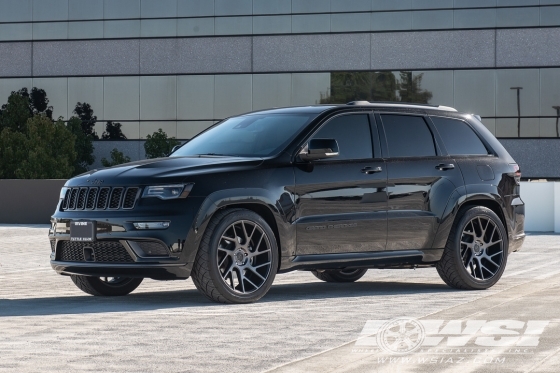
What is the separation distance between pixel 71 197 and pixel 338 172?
243cm

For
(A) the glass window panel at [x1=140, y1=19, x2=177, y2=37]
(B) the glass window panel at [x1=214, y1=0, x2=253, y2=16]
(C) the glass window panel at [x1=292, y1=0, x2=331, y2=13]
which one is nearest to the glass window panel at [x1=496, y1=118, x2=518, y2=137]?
(C) the glass window panel at [x1=292, y1=0, x2=331, y2=13]

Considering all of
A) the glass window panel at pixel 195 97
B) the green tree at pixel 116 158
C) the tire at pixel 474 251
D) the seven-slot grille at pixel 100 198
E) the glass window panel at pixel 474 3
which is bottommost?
the tire at pixel 474 251

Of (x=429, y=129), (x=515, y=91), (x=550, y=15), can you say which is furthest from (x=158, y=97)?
(x=429, y=129)

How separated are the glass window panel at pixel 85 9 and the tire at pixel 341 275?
31805 mm

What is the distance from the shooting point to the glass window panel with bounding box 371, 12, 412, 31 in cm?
4081

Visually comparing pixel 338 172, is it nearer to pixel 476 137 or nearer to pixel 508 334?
pixel 476 137

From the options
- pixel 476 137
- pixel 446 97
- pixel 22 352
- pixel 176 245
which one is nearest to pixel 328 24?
pixel 446 97

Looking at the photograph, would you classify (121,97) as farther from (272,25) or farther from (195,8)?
(272,25)

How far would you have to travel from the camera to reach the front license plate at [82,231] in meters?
10.4

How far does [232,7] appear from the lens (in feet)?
139

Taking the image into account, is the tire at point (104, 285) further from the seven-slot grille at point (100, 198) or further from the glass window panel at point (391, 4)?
the glass window panel at point (391, 4)

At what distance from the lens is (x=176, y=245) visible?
10.1 metres

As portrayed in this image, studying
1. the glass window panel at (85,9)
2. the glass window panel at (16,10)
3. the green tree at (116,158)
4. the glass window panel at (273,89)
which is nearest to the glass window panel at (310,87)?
the glass window panel at (273,89)

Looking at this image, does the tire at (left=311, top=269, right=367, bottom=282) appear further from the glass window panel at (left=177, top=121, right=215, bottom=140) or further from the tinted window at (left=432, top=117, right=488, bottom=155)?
the glass window panel at (left=177, top=121, right=215, bottom=140)
